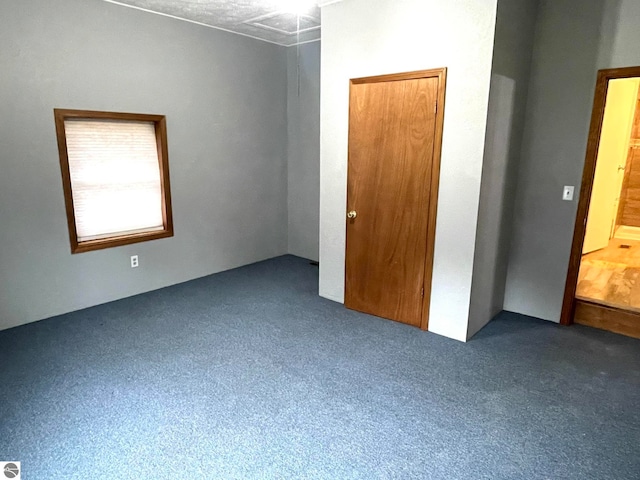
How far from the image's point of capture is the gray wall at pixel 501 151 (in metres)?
2.90

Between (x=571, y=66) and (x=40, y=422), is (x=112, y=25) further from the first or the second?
(x=571, y=66)

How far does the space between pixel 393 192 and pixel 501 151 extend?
88 cm

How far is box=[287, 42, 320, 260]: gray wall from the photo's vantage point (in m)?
5.01

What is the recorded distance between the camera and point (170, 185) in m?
4.22

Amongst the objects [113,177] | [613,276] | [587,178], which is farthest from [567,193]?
[113,177]

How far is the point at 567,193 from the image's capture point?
338 centimetres

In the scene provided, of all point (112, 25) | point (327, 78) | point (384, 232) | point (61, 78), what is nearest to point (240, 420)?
point (384, 232)

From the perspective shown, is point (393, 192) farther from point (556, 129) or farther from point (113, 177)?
point (113, 177)

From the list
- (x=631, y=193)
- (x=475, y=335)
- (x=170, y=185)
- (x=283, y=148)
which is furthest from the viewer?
(x=631, y=193)

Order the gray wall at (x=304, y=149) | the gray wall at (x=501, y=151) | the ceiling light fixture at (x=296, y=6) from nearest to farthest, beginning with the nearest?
the gray wall at (x=501, y=151)
the ceiling light fixture at (x=296, y=6)
the gray wall at (x=304, y=149)

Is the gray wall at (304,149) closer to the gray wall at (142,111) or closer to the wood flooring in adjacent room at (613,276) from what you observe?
the gray wall at (142,111)

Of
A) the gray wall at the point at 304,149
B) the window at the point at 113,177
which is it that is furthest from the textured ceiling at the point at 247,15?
the window at the point at 113,177

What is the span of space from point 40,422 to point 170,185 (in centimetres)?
253

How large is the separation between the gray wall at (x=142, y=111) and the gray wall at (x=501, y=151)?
289cm
